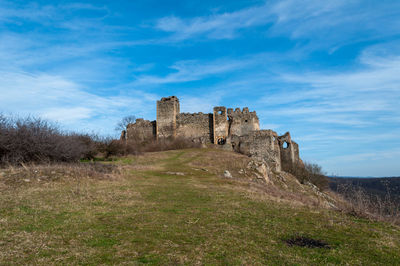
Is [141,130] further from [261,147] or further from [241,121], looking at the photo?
[261,147]

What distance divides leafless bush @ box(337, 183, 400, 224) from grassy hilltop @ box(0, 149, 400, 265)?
60 cm

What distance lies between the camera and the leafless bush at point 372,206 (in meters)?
9.52

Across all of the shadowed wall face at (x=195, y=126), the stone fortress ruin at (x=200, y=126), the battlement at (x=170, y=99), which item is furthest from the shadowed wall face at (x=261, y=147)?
the battlement at (x=170, y=99)

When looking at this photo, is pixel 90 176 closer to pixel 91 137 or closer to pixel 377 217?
pixel 377 217

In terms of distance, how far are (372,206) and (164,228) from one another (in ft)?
25.0

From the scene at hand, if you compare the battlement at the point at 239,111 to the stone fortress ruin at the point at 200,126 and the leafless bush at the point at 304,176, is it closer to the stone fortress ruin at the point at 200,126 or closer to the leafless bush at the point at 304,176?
the stone fortress ruin at the point at 200,126

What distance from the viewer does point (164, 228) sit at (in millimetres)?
7234

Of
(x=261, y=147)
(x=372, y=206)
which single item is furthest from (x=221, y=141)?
(x=372, y=206)

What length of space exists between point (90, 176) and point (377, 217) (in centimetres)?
1208

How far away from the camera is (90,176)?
14625 mm

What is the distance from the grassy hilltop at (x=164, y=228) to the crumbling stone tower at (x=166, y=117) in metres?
29.9

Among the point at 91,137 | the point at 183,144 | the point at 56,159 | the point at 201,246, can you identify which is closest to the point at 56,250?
the point at 201,246

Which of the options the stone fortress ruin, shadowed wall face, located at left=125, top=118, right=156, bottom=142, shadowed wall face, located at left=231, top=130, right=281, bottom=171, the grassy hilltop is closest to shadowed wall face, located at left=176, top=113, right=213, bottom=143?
the stone fortress ruin

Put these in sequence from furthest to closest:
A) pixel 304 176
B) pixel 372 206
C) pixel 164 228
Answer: pixel 304 176, pixel 372 206, pixel 164 228
